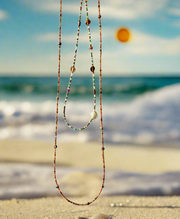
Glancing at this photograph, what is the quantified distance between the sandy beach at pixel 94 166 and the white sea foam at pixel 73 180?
2.6 inches

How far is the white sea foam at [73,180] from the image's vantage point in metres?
1.98

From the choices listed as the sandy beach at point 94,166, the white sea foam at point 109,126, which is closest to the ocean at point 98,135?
the white sea foam at point 109,126

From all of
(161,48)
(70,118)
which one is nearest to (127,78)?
(161,48)

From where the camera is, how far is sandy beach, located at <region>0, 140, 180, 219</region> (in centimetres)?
159

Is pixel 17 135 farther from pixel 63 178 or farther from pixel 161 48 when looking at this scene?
pixel 161 48

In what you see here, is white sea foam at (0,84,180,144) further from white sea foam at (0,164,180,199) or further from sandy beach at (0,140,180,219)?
white sea foam at (0,164,180,199)

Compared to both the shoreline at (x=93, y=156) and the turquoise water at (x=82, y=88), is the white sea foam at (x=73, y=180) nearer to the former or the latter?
the shoreline at (x=93, y=156)

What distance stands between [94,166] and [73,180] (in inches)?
19.9

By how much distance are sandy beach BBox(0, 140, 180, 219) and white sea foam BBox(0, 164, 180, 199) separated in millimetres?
66

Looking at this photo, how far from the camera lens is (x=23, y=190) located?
200cm

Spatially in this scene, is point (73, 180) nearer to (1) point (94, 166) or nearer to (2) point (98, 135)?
(1) point (94, 166)

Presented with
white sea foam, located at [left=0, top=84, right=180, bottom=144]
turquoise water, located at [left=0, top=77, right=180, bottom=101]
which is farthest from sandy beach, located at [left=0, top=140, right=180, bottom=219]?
turquoise water, located at [left=0, top=77, right=180, bottom=101]

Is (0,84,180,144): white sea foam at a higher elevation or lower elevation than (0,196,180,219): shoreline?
higher

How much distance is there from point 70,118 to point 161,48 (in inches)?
162
